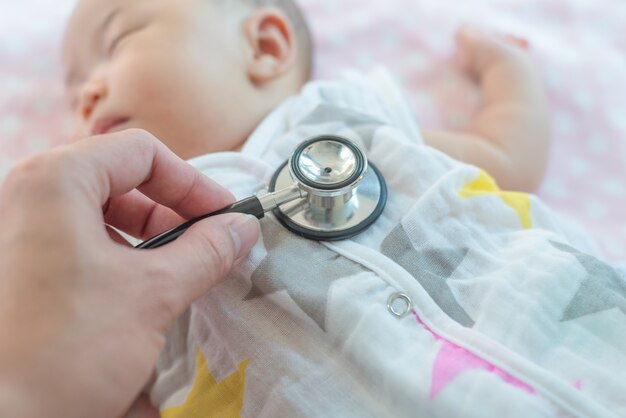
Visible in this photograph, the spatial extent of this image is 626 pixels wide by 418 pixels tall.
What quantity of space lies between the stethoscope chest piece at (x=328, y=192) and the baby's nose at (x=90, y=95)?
0.40 m

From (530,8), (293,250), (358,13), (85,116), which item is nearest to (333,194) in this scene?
(293,250)

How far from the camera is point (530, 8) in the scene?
1.39 meters

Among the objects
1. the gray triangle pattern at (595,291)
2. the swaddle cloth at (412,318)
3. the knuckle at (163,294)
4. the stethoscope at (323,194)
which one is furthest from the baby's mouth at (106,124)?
the gray triangle pattern at (595,291)

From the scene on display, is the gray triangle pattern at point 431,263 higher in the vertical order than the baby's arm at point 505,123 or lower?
lower

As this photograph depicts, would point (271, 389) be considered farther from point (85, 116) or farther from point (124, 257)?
point (85, 116)

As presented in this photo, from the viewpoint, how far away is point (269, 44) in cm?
109

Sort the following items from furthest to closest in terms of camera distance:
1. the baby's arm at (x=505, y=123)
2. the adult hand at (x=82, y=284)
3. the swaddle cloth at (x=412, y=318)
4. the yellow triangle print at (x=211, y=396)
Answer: the baby's arm at (x=505, y=123)
the yellow triangle print at (x=211, y=396)
the swaddle cloth at (x=412, y=318)
the adult hand at (x=82, y=284)

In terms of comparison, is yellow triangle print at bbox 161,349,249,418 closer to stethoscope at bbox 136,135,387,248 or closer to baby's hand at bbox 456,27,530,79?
stethoscope at bbox 136,135,387,248

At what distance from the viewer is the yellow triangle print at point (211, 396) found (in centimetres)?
75

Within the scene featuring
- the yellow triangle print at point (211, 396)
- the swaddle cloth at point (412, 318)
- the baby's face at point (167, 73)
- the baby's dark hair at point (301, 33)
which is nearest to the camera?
the swaddle cloth at point (412, 318)

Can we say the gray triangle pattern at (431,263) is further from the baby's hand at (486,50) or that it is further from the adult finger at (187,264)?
the baby's hand at (486,50)

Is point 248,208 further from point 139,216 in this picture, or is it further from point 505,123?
point 505,123

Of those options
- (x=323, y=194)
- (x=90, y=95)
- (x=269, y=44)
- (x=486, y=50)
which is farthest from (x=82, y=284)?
(x=486, y=50)

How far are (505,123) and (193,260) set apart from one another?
2.52 ft
